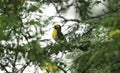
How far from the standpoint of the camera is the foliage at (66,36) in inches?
45.7

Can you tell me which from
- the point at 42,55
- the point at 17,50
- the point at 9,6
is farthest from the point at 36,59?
the point at 9,6

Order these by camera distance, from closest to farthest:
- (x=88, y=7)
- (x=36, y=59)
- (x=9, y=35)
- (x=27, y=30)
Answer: (x=36, y=59) < (x=9, y=35) < (x=27, y=30) < (x=88, y=7)

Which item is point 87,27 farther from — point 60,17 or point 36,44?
point 36,44

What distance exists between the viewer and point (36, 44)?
1.54m

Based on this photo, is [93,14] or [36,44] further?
[93,14]

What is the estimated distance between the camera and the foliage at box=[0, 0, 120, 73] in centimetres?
116

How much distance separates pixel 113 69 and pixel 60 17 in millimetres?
1492

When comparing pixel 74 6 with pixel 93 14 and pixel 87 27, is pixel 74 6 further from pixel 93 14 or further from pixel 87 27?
pixel 87 27

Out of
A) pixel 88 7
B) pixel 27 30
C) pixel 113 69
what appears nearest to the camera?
pixel 113 69

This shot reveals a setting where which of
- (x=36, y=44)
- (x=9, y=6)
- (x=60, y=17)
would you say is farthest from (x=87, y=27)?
(x=36, y=44)

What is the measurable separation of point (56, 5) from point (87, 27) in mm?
533

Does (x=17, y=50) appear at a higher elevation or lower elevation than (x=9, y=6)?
lower

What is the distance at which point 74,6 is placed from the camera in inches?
103

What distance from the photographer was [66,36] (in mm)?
2223
